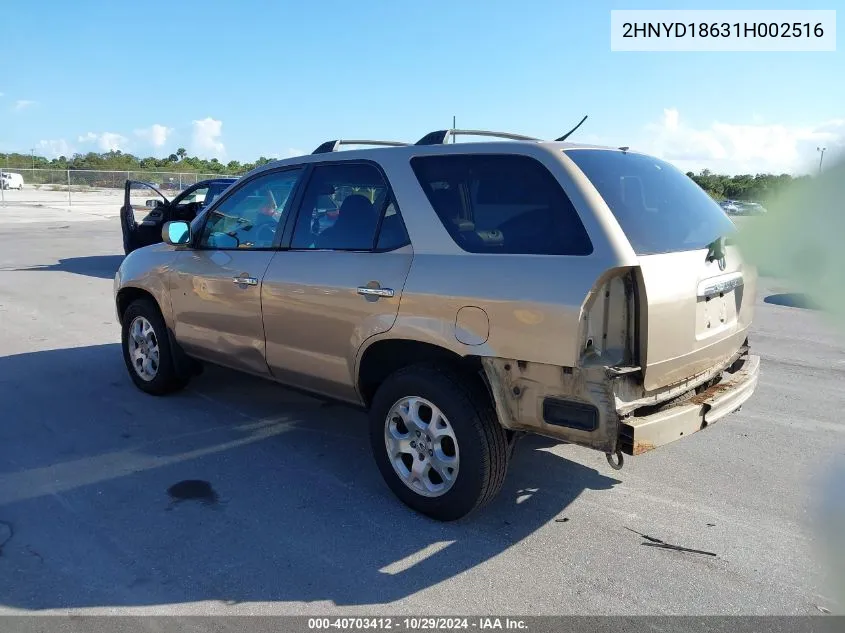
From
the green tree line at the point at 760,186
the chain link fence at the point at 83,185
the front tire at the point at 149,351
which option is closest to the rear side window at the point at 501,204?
the green tree line at the point at 760,186

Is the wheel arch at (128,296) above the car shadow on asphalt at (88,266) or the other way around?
above

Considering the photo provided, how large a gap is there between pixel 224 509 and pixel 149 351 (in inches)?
91.3

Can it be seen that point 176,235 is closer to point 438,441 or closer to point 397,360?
point 397,360

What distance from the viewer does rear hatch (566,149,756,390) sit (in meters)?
3.01

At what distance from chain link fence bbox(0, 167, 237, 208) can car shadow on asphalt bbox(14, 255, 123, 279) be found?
2285 centimetres

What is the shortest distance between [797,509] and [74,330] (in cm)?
742

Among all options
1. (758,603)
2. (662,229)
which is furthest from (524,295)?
(758,603)

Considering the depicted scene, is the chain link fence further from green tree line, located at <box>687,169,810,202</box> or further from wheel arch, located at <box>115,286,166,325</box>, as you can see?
green tree line, located at <box>687,169,810,202</box>

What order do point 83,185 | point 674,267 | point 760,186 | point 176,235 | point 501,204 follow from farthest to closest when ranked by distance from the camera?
point 83,185, point 176,235, point 501,204, point 674,267, point 760,186

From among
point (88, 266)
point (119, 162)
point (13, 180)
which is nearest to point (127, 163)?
point (119, 162)

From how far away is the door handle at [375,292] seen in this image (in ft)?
11.7

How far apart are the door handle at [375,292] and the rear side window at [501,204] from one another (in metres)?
0.47

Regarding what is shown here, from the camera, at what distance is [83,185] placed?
39531 millimetres

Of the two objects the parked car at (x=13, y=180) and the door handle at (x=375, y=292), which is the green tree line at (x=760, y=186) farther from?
the parked car at (x=13, y=180)
